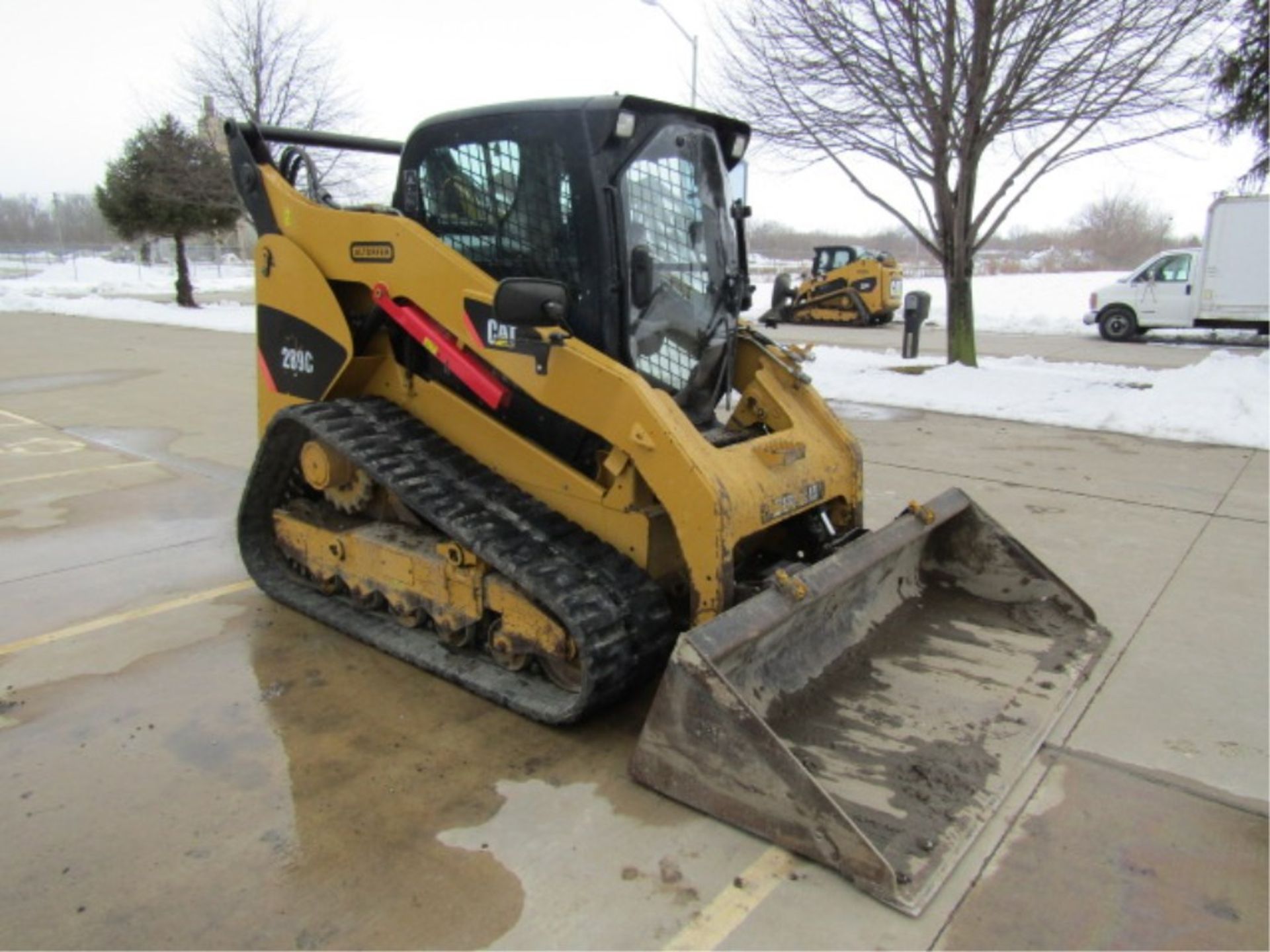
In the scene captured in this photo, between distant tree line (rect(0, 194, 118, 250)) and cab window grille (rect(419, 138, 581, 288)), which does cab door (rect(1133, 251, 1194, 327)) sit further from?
distant tree line (rect(0, 194, 118, 250))

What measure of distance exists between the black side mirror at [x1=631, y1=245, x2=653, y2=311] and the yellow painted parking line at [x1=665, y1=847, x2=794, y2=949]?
2064mm

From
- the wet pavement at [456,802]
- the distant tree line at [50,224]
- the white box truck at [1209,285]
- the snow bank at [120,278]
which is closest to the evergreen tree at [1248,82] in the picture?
the white box truck at [1209,285]

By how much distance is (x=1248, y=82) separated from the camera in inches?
495

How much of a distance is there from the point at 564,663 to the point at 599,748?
1.22 ft

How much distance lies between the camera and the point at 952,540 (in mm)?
4406

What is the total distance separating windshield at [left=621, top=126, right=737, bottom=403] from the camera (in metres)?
3.78

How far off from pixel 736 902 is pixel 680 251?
Answer: 2.56m

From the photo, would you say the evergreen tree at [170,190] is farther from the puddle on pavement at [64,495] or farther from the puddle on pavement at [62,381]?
the puddle on pavement at [64,495]

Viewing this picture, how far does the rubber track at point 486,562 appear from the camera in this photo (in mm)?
3354

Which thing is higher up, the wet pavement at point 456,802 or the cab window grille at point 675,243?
the cab window grille at point 675,243

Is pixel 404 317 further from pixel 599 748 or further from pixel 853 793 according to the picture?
pixel 853 793

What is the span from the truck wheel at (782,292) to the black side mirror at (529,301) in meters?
1.65

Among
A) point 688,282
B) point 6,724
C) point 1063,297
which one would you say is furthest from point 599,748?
point 1063,297

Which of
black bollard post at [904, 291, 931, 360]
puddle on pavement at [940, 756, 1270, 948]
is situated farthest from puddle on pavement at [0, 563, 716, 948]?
black bollard post at [904, 291, 931, 360]
